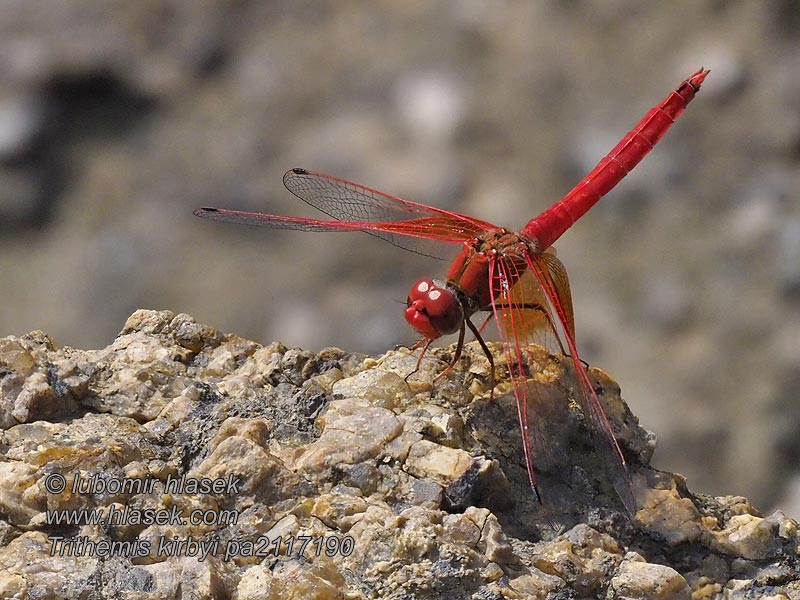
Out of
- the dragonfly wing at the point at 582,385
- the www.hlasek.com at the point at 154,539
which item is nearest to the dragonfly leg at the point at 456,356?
the dragonfly wing at the point at 582,385

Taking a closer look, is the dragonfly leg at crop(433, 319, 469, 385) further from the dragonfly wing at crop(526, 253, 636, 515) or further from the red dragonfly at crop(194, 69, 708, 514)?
the dragonfly wing at crop(526, 253, 636, 515)

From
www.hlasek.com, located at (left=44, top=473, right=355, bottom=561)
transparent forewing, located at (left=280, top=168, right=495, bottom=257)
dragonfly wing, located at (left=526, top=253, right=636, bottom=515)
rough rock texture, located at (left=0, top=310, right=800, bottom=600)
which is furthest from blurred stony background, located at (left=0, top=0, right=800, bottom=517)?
www.hlasek.com, located at (left=44, top=473, right=355, bottom=561)

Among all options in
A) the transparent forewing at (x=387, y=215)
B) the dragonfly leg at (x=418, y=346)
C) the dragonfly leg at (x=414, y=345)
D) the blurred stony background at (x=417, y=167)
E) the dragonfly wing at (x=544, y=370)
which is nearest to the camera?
the dragonfly wing at (x=544, y=370)

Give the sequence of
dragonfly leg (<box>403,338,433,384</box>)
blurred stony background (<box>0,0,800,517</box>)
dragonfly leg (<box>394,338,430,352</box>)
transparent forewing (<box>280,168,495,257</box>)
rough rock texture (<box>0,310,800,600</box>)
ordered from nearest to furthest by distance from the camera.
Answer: rough rock texture (<box>0,310,800,600</box>) → dragonfly leg (<box>403,338,433,384</box>) → dragonfly leg (<box>394,338,430,352</box>) → transparent forewing (<box>280,168,495,257</box>) → blurred stony background (<box>0,0,800,517</box>)

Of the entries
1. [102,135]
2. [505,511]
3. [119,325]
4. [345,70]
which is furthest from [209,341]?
[345,70]

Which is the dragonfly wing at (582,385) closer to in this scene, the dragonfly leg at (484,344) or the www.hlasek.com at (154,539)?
the dragonfly leg at (484,344)
